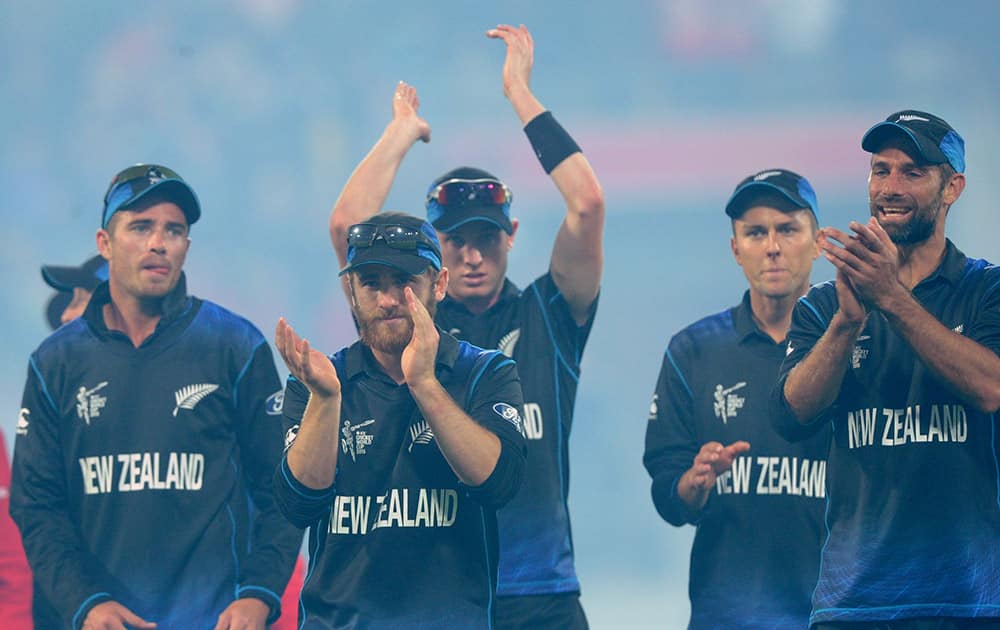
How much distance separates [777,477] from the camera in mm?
6156

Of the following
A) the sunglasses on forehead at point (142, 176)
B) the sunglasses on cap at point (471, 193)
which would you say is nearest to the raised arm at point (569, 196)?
the sunglasses on cap at point (471, 193)

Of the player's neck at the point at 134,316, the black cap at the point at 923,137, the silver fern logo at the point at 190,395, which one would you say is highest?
the black cap at the point at 923,137

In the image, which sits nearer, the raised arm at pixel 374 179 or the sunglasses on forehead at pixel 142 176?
the sunglasses on forehead at pixel 142 176

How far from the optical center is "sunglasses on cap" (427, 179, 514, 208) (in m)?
6.67

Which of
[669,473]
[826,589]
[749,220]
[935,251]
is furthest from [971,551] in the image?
[749,220]

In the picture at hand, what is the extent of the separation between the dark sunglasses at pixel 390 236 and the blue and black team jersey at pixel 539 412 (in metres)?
1.51

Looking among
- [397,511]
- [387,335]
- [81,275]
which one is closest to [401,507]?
[397,511]

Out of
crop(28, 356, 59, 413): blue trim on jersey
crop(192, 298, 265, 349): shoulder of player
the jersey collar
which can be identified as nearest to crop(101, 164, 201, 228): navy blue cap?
the jersey collar

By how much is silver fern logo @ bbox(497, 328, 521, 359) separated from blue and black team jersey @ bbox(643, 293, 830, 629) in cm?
73

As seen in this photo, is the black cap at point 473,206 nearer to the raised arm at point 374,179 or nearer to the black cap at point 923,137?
the raised arm at point 374,179

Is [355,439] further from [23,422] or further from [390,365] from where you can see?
[23,422]

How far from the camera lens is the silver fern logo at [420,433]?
491 centimetres

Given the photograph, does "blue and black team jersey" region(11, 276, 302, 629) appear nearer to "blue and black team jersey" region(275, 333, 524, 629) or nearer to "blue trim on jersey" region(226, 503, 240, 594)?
"blue trim on jersey" region(226, 503, 240, 594)

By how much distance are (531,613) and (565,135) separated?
221cm
